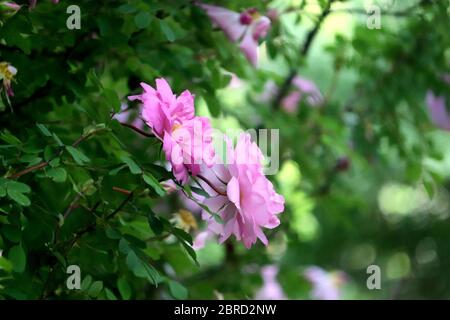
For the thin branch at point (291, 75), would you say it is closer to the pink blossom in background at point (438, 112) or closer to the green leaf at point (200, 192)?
the pink blossom in background at point (438, 112)

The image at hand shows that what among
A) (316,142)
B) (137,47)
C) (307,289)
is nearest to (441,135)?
(316,142)

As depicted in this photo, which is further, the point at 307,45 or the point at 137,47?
the point at 307,45

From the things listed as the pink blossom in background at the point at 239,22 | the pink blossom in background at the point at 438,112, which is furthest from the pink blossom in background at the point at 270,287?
the pink blossom in background at the point at 239,22

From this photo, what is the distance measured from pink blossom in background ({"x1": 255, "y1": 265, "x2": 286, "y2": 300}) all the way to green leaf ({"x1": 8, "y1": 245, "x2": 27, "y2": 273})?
649mm

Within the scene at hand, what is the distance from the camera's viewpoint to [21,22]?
2.41 ft

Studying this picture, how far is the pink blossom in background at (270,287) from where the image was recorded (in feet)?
4.28

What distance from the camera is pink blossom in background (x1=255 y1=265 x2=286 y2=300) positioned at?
130cm

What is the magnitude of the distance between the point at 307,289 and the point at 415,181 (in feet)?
0.77

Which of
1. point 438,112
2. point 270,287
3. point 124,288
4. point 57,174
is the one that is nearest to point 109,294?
point 124,288

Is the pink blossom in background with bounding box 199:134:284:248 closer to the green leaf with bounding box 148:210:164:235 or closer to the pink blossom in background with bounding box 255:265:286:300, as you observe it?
the green leaf with bounding box 148:210:164:235

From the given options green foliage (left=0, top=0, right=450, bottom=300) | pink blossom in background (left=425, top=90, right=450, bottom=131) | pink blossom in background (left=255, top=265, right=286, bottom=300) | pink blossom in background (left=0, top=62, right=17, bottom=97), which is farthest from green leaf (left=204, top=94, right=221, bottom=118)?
pink blossom in background (left=425, top=90, right=450, bottom=131)

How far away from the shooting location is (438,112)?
54.8 inches
